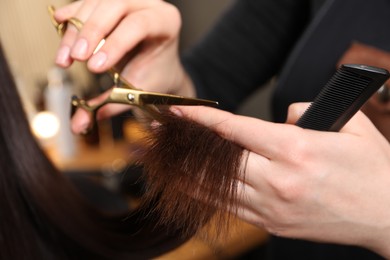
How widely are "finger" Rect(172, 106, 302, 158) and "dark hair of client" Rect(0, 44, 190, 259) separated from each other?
224 millimetres

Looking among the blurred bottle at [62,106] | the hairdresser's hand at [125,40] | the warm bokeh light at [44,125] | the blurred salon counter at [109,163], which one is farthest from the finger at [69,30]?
the warm bokeh light at [44,125]

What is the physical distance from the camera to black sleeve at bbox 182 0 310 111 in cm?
91

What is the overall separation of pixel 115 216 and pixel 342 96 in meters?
0.55

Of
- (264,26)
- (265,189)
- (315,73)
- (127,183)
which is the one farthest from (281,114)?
(127,183)

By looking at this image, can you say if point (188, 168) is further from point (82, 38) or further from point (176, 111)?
point (82, 38)

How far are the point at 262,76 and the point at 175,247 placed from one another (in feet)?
1.47

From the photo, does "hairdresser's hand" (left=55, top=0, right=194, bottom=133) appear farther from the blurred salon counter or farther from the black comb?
the blurred salon counter

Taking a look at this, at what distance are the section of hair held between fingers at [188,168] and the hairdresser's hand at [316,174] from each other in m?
0.02

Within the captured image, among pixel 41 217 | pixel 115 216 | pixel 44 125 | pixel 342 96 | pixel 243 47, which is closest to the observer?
pixel 342 96

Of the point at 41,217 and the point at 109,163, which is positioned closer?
the point at 41,217

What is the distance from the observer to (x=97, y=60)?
54cm

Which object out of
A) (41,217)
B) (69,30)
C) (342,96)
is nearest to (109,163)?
(41,217)

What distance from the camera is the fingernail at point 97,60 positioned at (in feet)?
1.76

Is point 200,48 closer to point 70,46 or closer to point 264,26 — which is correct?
point 264,26
